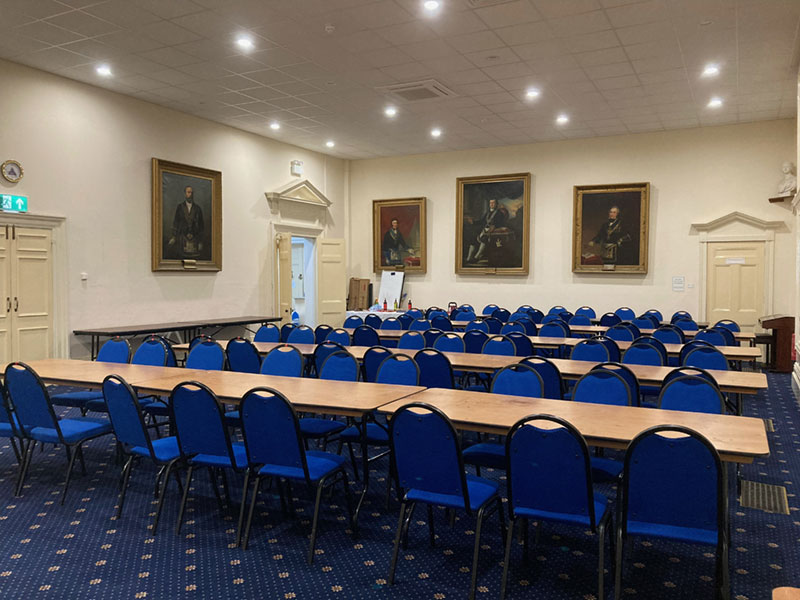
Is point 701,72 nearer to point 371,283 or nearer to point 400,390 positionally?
point 400,390

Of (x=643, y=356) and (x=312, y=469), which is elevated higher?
(x=643, y=356)

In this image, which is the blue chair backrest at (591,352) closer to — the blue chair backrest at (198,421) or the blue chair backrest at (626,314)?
the blue chair backrest at (198,421)

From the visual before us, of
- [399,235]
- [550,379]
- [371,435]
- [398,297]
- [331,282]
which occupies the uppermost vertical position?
[399,235]

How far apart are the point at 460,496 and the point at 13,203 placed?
782 cm

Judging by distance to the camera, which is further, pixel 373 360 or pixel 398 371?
pixel 373 360

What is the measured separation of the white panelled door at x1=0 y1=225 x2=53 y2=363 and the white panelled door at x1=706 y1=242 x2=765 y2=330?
37.3ft

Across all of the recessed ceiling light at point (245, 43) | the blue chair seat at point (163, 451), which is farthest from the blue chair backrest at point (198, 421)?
the recessed ceiling light at point (245, 43)

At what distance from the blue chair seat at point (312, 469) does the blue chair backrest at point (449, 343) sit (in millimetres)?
3509

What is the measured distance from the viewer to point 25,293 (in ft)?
27.8

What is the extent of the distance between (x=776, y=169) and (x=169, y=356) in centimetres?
1079

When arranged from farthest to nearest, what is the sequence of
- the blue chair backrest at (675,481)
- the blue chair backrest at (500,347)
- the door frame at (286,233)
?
the door frame at (286,233)
the blue chair backrest at (500,347)
the blue chair backrest at (675,481)

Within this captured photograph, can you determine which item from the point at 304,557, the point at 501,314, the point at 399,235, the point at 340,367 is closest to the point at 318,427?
the point at 340,367

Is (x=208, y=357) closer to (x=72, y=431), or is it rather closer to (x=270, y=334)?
(x=72, y=431)

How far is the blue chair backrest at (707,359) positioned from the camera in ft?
17.8
